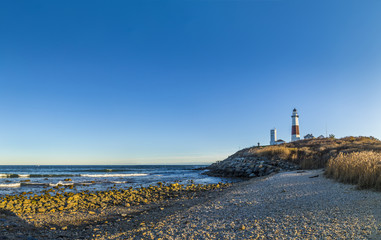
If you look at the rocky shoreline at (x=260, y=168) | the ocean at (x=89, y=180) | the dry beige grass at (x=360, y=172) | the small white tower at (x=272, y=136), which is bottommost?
the ocean at (x=89, y=180)

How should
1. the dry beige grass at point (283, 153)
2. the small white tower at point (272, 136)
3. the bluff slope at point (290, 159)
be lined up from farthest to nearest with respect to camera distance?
1. the small white tower at point (272, 136)
2. the dry beige grass at point (283, 153)
3. the bluff slope at point (290, 159)

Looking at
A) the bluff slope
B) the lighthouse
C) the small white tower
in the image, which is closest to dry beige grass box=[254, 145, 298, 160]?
the bluff slope

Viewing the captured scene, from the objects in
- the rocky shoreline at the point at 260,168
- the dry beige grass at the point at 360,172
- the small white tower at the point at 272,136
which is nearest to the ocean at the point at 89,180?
the rocky shoreline at the point at 260,168

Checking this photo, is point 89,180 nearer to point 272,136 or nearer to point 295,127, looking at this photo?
point 295,127

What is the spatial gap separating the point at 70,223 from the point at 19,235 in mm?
1806

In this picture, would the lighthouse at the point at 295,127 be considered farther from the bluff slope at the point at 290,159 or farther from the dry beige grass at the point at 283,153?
the bluff slope at the point at 290,159

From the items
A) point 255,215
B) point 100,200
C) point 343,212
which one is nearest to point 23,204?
point 100,200

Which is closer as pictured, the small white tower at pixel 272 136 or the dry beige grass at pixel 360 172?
the dry beige grass at pixel 360 172

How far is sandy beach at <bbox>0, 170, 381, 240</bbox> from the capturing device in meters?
5.29

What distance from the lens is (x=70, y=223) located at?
8.47 m

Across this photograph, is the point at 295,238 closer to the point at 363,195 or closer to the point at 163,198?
the point at 363,195

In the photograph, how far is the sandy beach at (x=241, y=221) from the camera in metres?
5.29

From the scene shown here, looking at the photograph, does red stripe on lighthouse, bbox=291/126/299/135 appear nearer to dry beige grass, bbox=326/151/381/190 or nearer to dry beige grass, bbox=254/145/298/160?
dry beige grass, bbox=254/145/298/160

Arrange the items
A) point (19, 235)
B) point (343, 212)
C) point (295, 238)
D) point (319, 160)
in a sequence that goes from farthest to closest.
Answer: point (319, 160), point (19, 235), point (343, 212), point (295, 238)
